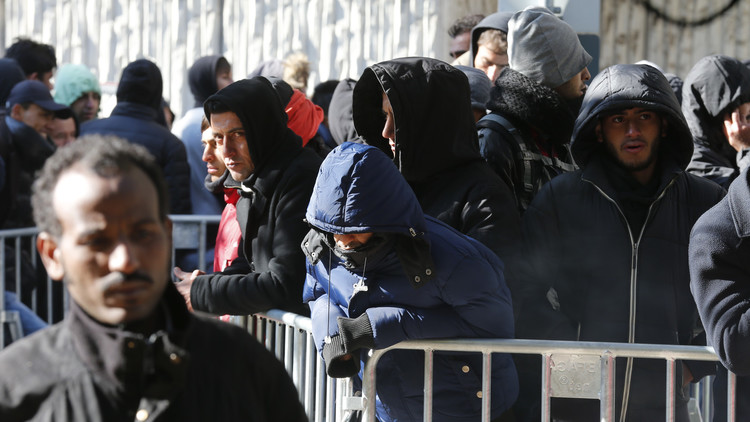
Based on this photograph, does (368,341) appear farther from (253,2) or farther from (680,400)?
(253,2)

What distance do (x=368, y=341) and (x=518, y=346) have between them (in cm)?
46

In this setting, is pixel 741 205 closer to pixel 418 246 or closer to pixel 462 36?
pixel 418 246

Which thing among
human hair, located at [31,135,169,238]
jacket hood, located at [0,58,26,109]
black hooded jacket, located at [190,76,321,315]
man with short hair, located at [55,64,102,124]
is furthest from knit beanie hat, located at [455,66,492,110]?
man with short hair, located at [55,64,102,124]

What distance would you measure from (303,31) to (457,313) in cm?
733

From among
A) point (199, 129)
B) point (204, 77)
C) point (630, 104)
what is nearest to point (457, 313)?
point (630, 104)

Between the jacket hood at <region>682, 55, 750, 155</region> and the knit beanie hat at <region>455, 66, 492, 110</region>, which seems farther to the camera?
the jacket hood at <region>682, 55, 750, 155</region>

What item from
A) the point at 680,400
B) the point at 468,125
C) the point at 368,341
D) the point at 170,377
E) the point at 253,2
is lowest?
the point at 680,400

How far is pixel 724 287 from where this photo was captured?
123 inches

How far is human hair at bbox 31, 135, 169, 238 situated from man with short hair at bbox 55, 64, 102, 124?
6.23 metres

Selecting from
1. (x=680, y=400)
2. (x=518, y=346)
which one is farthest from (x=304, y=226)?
(x=680, y=400)

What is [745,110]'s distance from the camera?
5219 millimetres

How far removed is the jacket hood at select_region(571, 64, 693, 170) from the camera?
3.83m

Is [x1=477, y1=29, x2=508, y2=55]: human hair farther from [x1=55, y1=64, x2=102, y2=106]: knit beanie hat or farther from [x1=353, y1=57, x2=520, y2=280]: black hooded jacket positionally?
[x1=55, y1=64, x2=102, y2=106]: knit beanie hat

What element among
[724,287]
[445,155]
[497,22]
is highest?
[497,22]
